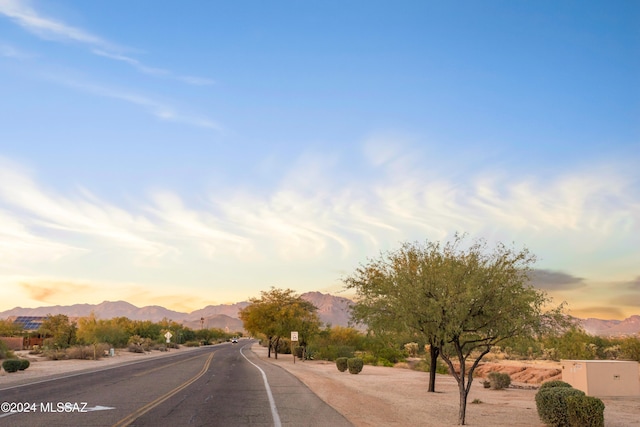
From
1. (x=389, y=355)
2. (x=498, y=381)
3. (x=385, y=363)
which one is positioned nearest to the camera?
(x=498, y=381)

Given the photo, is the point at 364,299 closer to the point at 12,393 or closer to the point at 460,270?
the point at 460,270

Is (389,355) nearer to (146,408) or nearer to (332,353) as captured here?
(332,353)

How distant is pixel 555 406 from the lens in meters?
16.6

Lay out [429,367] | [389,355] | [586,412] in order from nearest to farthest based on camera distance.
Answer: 1. [586,412]
2. [429,367]
3. [389,355]

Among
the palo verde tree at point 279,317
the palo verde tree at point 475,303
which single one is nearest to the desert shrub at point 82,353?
the palo verde tree at point 279,317

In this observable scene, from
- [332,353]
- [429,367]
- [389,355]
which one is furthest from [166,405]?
[332,353]

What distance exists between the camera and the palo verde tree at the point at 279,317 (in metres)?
71.0

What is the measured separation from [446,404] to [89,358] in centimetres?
5048

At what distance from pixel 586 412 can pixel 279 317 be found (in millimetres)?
57215

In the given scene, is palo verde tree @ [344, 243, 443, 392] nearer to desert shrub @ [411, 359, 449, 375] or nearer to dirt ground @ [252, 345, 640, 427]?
dirt ground @ [252, 345, 640, 427]

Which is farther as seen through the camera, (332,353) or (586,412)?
(332,353)

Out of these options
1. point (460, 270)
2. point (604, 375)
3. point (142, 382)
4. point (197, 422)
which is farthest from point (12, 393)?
point (604, 375)

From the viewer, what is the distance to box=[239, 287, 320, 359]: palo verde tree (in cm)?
7100

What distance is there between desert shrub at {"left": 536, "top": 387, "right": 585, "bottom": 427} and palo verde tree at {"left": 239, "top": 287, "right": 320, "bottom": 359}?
54.5 metres
